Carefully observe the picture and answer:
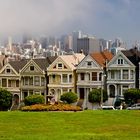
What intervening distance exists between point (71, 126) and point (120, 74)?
38444 mm

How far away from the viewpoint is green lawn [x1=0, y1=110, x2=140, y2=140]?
26.3 meters

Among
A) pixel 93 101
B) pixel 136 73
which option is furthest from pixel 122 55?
pixel 93 101

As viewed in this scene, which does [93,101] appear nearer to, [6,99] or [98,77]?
[98,77]

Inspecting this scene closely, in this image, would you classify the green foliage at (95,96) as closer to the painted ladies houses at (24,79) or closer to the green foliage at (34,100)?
the green foliage at (34,100)

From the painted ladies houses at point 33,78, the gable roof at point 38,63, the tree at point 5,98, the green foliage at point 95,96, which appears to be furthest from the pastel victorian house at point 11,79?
the green foliage at point 95,96

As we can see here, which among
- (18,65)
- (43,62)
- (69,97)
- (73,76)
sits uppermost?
(43,62)

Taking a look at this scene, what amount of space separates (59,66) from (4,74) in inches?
334

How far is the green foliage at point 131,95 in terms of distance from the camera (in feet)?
209

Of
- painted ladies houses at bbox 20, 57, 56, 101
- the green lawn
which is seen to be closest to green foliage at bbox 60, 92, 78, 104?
painted ladies houses at bbox 20, 57, 56, 101

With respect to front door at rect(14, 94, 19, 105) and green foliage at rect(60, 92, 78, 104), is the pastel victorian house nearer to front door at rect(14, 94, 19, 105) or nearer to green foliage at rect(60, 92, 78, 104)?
front door at rect(14, 94, 19, 105)

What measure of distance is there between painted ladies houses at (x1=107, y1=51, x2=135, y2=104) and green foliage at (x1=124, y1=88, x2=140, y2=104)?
10.5 ft

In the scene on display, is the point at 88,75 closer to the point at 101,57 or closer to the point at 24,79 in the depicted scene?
the point at 101,57

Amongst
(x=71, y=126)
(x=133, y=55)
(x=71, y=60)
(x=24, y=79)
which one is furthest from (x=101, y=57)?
(x=71, y=126)

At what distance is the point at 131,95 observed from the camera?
64.2 m
